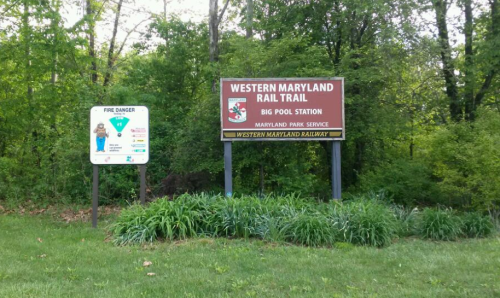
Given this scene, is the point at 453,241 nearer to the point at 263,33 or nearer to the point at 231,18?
the point at 263,33

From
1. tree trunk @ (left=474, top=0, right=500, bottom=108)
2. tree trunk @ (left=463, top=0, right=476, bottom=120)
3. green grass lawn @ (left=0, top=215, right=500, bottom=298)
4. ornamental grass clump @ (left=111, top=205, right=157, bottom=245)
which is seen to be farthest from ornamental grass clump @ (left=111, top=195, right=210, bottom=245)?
tree trunk @ (left=463, top=0, right=476, bottom=120)

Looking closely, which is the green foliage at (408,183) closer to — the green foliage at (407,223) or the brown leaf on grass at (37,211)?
the green foliage at (407,223)

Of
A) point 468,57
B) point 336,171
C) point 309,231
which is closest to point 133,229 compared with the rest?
point 309,231

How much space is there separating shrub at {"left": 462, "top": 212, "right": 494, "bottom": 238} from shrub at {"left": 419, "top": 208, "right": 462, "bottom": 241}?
240 millimetres

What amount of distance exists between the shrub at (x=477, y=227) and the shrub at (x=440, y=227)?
240 mm

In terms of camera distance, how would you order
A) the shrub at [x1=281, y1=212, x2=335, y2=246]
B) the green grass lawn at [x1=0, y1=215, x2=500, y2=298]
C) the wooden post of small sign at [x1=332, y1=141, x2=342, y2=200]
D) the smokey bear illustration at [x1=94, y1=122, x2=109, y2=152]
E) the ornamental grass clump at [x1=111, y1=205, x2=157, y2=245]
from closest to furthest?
the green grass lawn at [x1=0, y1=215, x2=500, y2=298], the shrub at [x1=281, y1=212, x2=335, y2=246], the ornamental grass clump at [x1=111, y1=205, x2=157, y2=245], the smokey bear illustration at [x1=94, y1=122, x2=109, y2=152], the wooden post of small sign at [x1=332, y1=141, x2=342, y2=200]

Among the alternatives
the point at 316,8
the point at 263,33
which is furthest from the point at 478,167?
the point at 263,33

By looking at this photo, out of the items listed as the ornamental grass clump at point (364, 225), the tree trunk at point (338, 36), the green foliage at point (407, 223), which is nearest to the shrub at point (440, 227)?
the green foliage at point (407, 223)

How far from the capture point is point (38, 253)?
698 centimetres

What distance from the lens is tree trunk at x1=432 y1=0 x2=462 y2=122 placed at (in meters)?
13.6

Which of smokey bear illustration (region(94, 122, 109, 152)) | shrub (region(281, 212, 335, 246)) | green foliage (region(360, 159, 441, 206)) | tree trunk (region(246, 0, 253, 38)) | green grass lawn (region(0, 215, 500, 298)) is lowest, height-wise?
green grass lawn (region(0, 215, 500, 298))

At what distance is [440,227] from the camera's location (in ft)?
27.7

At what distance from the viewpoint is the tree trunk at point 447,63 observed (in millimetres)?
13555

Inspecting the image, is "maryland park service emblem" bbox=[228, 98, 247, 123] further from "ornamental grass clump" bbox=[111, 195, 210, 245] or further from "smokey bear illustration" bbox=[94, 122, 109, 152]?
"smokey bear illustration" bbox=[94, 122, 109, 152]
